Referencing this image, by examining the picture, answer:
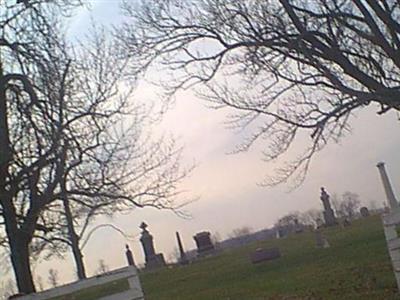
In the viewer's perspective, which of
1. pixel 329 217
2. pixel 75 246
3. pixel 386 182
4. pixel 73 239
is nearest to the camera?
pixel 73 239

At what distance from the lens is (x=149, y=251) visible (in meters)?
31.9

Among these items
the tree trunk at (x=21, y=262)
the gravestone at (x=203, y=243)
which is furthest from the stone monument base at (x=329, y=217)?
the tree trunk at (x=21, y=262)

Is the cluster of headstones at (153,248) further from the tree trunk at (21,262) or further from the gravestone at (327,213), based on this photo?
the tree trunk at (21,262)

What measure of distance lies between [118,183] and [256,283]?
4.41 meters

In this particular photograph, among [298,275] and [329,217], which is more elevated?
[329,217]

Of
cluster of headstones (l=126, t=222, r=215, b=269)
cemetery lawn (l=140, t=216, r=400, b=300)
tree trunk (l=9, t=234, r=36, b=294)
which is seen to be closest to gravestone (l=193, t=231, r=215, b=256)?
cluster of headstones (l=126, t=222, r=215, b=269)

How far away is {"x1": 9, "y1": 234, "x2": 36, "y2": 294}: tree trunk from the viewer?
1341 centimetres

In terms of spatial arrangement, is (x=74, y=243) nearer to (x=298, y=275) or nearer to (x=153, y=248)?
(x=298, y=275)

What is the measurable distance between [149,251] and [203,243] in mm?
A: 2192

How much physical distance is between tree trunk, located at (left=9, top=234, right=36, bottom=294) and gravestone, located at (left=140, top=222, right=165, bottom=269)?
59.2 ft

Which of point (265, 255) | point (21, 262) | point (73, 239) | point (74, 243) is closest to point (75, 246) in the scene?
point (74, 243)

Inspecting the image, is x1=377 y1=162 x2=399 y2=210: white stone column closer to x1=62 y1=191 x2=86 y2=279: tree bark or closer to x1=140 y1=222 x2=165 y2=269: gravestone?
x1=62 y1=191 x2=86 y2=279: tree bark

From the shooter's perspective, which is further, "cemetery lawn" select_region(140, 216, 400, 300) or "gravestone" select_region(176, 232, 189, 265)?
"gravestone" select_region(176, 232, 189, 265)

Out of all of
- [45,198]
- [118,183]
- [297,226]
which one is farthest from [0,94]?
[297,226]
